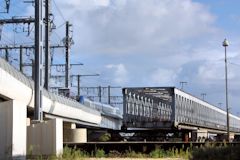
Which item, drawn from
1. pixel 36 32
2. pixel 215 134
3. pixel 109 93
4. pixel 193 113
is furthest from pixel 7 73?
pixel 109 93

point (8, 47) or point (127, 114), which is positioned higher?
point (8, 47)

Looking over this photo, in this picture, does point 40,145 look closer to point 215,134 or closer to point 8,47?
point 8,47

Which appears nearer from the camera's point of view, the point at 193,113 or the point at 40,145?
the point at 40,145

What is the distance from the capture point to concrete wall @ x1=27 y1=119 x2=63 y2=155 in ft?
90.8

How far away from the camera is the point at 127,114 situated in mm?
42281

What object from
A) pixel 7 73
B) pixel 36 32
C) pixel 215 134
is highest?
pixel 36 32

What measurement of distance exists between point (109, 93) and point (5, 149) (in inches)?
3628

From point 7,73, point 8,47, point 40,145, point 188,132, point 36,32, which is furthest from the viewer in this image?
point 8,47

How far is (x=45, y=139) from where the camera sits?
28312 mm

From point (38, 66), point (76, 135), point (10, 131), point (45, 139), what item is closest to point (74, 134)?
point (76, 135)

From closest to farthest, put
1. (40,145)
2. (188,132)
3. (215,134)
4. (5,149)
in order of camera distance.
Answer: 1. (5,149)
2. (40,145)
3. (188,132)
4. (215,134)

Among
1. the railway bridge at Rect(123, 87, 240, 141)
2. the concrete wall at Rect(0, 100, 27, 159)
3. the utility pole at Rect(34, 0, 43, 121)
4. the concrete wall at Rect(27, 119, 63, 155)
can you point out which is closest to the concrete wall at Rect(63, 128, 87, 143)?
the railway bridge at Rect(123, 87, 240, 141)

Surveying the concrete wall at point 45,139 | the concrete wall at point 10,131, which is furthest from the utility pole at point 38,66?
the concrete wall at point 10,131

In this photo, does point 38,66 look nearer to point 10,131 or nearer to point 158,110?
point 10,131
